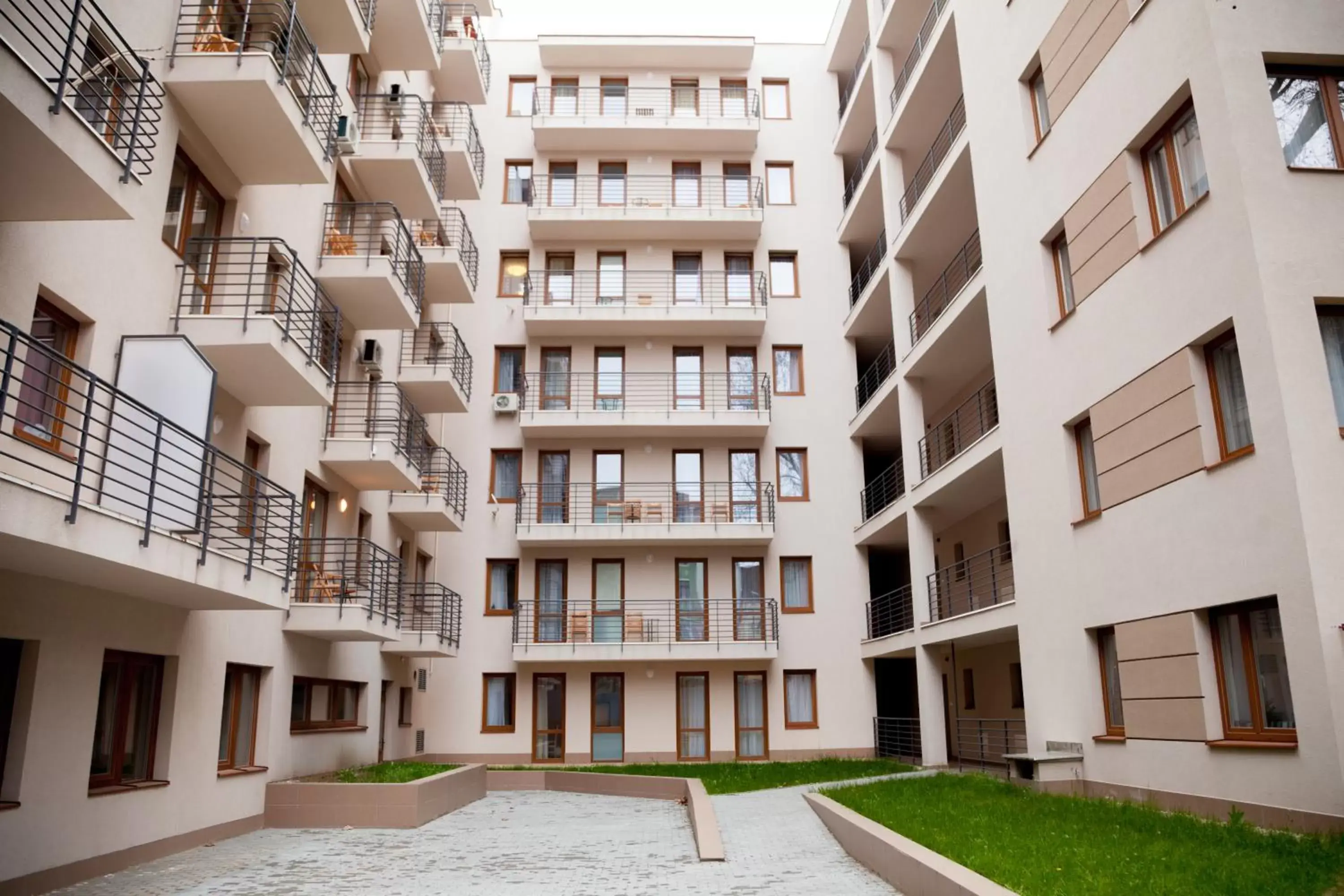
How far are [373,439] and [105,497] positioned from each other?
6.98 m

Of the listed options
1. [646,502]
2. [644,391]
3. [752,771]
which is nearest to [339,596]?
[752,771]

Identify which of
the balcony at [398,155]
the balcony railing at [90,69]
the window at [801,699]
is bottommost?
the window at [801,699]

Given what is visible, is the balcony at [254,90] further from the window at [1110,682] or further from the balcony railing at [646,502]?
the balcony railing at [646,502]

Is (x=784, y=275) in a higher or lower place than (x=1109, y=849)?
higher

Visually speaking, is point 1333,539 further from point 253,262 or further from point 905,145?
point 905,145

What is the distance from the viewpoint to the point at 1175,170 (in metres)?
10.5

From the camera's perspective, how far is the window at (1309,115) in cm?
920

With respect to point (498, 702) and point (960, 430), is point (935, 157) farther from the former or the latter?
point (498, 702)

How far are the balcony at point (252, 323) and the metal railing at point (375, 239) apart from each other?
6.88 ft

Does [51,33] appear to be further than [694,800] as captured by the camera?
No

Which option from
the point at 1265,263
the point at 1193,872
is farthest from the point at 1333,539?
the point at 1193,872

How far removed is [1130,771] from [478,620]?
15410 mm

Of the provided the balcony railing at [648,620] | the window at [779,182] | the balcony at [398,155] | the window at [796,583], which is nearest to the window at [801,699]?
the balcony railing at [648,620]

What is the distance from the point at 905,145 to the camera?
21516 millimetres
